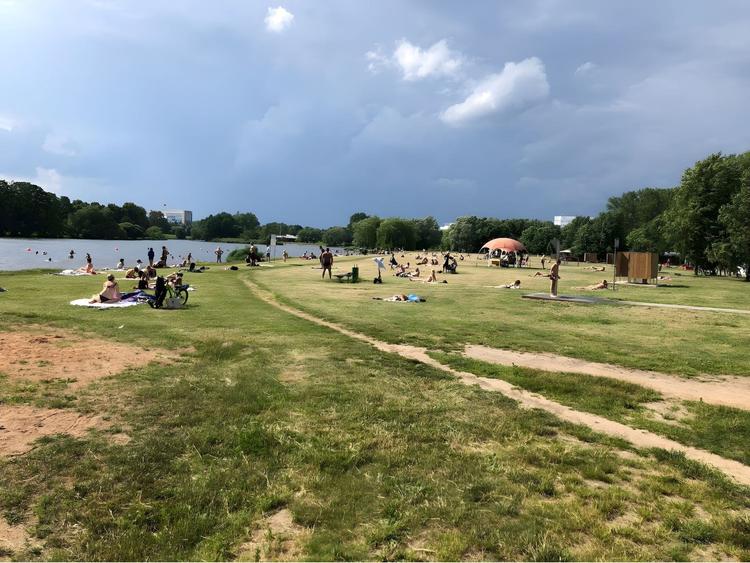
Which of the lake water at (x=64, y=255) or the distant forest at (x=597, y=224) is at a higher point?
the distant forest at (x=597, y=224)

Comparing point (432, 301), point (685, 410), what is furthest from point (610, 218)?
point (685, 410)

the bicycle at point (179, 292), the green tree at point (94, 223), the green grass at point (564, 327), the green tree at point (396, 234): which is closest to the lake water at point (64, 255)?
the bicycle at point (179, 292)

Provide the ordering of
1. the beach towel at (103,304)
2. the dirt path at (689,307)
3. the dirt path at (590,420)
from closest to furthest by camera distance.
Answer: the dirt path at (590,420) < the beach towel at (103,304) < the dirt path at (689,307)

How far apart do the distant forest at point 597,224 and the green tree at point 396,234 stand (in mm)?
283

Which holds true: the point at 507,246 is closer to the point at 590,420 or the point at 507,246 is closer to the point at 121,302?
the point at 121,302

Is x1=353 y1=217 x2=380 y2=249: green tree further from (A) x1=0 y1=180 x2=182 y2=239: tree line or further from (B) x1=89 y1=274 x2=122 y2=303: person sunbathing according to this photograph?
(B) x1=89 y1=274 x2=122 y2=303: person sunbathing

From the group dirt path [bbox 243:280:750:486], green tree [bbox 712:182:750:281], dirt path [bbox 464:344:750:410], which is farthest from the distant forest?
dirt path [bbox 243:280:750:486]

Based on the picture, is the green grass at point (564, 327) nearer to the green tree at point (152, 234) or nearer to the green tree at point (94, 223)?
the green tree at point (94, 223)

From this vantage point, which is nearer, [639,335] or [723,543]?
[723,543]

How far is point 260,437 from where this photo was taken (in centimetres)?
539

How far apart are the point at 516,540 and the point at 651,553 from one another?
36.9 inches

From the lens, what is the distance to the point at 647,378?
848 cm

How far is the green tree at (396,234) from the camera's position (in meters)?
136

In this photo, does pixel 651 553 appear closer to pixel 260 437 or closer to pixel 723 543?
pixel 723 543
